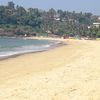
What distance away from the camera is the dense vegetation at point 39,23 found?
139 m

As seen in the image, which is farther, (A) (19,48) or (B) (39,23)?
(B) (39,23)

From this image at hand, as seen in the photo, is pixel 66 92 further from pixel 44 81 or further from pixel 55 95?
pixel 44 81

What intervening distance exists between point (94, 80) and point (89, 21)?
180337 millimetres

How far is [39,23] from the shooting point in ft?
528

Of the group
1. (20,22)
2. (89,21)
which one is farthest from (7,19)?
(89,21)

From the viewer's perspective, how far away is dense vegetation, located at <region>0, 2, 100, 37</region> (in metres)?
139

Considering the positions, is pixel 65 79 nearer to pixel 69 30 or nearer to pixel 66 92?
pixel 66 92

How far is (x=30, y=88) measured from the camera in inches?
400

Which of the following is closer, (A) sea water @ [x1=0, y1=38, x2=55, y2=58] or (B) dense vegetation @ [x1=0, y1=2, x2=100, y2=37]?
(A) sea water @ [x1=0, y1=38, x2=55, y2=58]

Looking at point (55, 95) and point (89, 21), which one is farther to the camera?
point (89, 21)

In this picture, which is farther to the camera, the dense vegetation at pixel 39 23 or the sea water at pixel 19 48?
the dense vegetation at pixel 39 23

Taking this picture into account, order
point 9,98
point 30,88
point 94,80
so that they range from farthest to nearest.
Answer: point 94,80 → point 30,88 → point 9,98

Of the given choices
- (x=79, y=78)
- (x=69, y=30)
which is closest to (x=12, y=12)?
(x=69, y=30)

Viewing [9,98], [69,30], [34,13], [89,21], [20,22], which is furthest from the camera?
[89,21]
